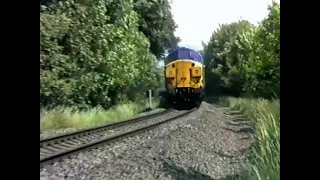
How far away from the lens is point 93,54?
6.95 feet

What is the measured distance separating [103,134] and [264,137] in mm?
848

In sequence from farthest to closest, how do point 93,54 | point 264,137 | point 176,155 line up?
point 93,54
point 176,155
point 264,137

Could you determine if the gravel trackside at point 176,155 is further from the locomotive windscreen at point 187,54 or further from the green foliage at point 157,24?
the green foliage at point 157,24

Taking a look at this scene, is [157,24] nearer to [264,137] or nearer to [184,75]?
[184,75]

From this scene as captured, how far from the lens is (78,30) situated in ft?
6.72

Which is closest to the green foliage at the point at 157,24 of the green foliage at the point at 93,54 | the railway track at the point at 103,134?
the green foliage at the point at 93,54

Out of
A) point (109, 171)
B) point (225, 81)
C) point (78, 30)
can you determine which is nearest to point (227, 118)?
point (225, 81)

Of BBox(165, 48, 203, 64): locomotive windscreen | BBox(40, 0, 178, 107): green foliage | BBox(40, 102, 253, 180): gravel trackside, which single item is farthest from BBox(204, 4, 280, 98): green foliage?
BBox(40, 0, 178, 107): green foliage

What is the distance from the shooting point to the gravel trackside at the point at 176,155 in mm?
1924

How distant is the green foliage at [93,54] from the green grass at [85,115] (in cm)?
4

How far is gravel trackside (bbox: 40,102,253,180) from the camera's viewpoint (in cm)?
192

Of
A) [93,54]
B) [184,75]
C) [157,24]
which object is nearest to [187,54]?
[184,75]

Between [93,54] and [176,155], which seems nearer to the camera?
[176,155]

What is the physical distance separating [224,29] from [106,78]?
2.24 ft
